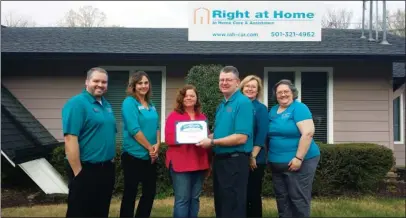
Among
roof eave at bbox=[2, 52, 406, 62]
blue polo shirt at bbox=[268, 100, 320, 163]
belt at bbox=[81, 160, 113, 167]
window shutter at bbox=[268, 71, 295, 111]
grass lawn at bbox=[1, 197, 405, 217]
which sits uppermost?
roof eave at bbox=[2, 52, 406, 62]

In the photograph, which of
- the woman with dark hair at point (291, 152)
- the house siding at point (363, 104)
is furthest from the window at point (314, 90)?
the woman with dark hair at point (291, 152)

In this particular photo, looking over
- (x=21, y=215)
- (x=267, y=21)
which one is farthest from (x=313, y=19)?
(x=21, y=215)

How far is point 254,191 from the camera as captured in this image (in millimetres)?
4609

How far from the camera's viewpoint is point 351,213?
231 inches

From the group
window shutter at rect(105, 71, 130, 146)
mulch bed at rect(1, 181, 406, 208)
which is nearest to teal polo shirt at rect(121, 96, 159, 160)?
mulch bed at rect(1, 181, 406, 208)

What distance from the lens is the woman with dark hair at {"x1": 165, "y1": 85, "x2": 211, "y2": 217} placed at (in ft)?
13.7

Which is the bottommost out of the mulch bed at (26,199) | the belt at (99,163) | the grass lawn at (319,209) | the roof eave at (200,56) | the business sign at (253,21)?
the mulch bed at (26,199)

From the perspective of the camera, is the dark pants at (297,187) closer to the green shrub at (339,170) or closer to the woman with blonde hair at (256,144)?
the woman with blonde hair at (256,144)

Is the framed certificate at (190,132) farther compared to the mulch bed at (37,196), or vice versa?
the mulch bed at (37,196)

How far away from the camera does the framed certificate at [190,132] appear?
4.09m

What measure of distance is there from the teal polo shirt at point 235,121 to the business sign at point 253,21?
5.41 m

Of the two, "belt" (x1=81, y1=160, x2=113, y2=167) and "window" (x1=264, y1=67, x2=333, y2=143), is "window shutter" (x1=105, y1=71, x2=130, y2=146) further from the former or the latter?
"belt" (x1=81, y1=160, x2=113, y2=167)

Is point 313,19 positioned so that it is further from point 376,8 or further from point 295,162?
point 295,162

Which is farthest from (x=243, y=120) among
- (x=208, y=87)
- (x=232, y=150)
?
(x=208, y=87)
